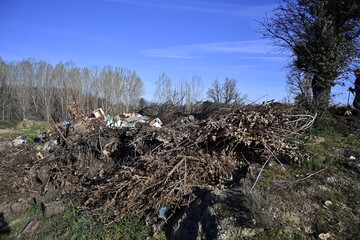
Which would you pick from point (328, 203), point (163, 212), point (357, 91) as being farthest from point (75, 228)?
point (357, 91)

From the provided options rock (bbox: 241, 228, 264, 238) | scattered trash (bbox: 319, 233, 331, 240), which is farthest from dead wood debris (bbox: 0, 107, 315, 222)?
scattered trash (bbox: 319, 233, 331, 240)

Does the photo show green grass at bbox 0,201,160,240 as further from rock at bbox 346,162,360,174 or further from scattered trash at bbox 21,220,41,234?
rock at bbox 346,162,360,174

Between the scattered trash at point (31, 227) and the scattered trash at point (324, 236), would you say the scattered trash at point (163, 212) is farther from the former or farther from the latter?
the scattered trash at point (31, 227)

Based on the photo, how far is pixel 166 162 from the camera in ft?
14.1

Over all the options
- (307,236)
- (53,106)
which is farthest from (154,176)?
(53,106)

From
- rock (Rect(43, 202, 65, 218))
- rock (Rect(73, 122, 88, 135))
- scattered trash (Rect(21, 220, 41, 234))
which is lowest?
scattered trash (Rect(21, 220, 41, 234))

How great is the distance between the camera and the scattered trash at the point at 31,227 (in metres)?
4.16

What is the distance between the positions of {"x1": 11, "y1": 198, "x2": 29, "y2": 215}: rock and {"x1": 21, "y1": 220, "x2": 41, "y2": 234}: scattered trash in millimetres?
665

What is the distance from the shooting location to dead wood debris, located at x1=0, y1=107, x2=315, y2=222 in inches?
155

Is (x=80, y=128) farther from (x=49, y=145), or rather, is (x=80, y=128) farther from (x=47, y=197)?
(x=47, y=197)

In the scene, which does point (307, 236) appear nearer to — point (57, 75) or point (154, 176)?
point (154, 176)

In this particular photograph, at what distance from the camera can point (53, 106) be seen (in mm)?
29531

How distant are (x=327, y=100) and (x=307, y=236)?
544 cm

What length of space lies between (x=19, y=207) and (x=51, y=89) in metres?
27.9
